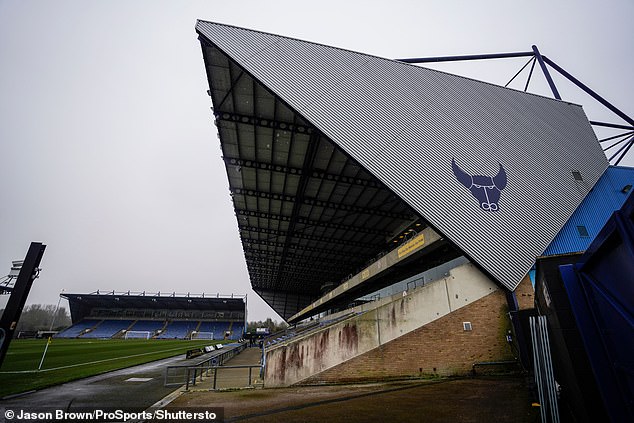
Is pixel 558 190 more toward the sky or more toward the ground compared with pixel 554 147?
more toward the ground

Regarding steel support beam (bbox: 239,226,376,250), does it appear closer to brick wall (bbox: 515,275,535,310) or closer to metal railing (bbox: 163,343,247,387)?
metal railing (bbox: 163,343,247,387)

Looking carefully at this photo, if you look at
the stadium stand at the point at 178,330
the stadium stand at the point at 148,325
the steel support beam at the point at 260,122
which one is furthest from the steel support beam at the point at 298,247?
the stadium stand at the point at 148,325

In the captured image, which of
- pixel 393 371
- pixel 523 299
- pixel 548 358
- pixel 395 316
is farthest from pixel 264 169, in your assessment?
pixel 548 358

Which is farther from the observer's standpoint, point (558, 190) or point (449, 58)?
point (449, 58)

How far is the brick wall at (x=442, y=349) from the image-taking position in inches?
444

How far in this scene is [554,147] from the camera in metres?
19.0

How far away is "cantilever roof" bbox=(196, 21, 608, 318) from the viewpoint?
13.7m

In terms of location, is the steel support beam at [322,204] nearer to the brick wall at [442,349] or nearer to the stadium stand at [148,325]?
the brick wall at [442,349]

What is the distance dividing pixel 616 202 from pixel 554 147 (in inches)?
196

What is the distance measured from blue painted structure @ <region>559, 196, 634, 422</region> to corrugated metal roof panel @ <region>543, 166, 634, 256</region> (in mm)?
13255

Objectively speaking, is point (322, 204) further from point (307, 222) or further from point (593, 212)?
point (593, 212)

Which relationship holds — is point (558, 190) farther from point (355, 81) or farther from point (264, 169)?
point (264, 169)

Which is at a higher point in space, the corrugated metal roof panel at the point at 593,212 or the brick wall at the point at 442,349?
the corrugated metal roof panel at the point at 593,212

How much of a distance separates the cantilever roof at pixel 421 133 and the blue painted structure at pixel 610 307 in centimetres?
978
